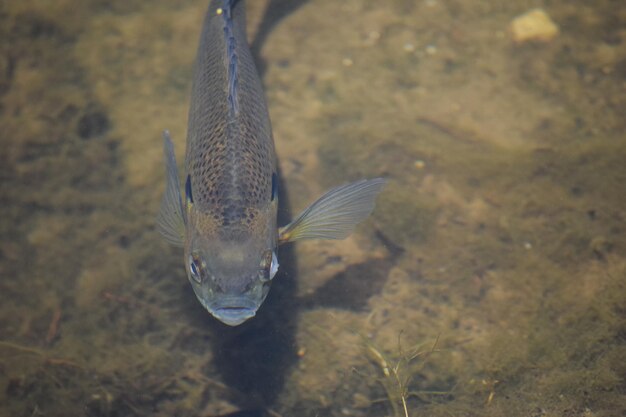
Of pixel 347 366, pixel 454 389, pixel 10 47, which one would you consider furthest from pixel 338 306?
pixel 10 47

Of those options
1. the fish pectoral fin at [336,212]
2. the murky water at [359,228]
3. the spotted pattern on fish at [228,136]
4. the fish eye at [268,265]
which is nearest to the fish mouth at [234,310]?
the fish eye at [268,265]

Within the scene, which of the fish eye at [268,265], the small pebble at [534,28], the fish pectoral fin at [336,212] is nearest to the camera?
the fish eye at [268,265]

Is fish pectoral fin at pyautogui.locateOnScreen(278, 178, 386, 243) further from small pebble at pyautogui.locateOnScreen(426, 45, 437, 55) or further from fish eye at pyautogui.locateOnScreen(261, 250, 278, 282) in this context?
small pebble at pyautogui.locateOnScreen(426, 45, 437, 55)

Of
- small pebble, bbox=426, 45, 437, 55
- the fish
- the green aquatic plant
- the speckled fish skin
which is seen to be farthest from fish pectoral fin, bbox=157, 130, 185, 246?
small pebble, bbox=426, 45, 437, 55

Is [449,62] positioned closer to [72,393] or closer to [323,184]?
[323,184]

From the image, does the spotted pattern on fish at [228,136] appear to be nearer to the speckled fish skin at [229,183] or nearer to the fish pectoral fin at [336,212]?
the speckled fish skin at [229,183]

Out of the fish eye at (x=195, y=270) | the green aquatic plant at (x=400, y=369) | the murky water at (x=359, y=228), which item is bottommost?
the green aquatic plant at (x=400, y=369)
